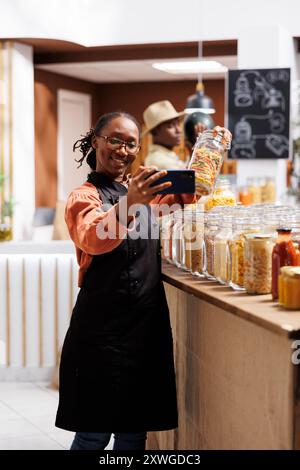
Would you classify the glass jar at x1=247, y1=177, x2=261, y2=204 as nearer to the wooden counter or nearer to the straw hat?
the straw hat

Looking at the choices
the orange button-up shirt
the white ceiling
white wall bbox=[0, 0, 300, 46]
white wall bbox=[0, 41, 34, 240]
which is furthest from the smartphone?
the white ceiling

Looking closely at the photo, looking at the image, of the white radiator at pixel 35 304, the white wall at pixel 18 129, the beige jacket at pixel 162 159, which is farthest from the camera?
the white wall at pixel 18 129

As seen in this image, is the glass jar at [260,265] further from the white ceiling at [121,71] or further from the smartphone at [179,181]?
the white ceiling at [121,71]

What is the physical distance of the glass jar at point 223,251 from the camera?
8.04 ft

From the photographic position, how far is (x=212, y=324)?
2.44m

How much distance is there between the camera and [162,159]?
541 cm

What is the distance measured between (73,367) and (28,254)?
7.64ft

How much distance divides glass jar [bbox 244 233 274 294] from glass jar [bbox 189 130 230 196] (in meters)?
0.43

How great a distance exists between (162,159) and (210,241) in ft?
9.46

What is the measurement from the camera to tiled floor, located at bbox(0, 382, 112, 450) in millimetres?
3766

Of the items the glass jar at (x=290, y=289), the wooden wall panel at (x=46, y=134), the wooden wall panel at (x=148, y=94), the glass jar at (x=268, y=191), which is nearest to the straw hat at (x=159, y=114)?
the glass jar at (x=268, y=191)

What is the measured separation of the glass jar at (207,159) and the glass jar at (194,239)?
0.29 feet
